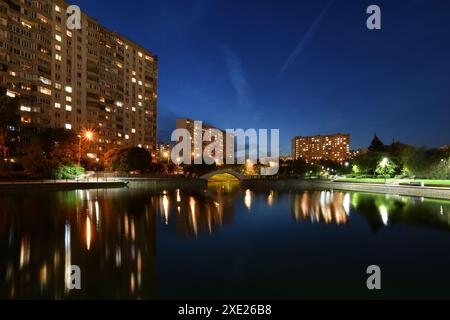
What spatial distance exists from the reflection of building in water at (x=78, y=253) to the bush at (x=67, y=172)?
25.8m

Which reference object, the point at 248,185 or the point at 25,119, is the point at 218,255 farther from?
the point at 25,119

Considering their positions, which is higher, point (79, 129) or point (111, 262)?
point (79, 129)

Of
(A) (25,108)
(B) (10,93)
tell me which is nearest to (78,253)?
(B) (10,93)

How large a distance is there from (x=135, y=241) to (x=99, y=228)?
364 centimetres

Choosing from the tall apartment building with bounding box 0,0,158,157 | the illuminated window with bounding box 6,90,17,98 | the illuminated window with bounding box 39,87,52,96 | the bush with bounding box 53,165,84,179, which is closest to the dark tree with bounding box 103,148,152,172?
the bush with bounding box 53,165,84,179

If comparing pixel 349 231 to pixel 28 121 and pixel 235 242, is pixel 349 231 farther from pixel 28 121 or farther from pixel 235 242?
pixel 28 121

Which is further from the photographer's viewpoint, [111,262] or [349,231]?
[349,231]

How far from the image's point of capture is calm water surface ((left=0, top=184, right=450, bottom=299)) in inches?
336

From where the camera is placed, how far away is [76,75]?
243 feet

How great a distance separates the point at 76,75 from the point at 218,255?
78098 millimetres

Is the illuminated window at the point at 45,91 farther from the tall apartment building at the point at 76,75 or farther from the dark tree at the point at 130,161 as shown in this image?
the dark tree at the point at 130,161

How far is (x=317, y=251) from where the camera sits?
1284cm

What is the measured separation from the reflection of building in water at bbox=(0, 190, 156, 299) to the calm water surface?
38 mm
